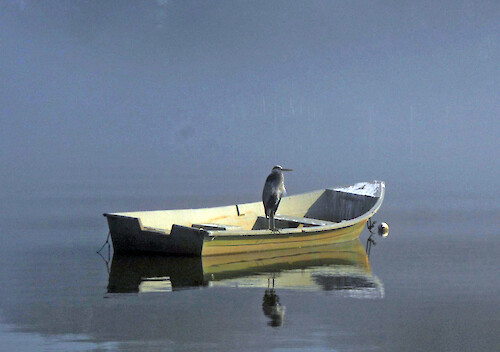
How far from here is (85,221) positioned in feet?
72.2

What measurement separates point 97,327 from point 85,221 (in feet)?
40.6

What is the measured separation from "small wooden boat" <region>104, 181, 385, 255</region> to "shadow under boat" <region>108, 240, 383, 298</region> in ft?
0.66

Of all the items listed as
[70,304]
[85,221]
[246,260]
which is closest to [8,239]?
[85,221]

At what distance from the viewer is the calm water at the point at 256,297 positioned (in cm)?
950

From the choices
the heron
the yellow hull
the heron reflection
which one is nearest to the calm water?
the heron reflection

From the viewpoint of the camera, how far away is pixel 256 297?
12.0 metres

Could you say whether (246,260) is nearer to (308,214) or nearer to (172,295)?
(172,295)

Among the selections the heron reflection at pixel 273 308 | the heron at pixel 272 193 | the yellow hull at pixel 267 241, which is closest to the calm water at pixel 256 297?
the heron reflection at pixel 273 308

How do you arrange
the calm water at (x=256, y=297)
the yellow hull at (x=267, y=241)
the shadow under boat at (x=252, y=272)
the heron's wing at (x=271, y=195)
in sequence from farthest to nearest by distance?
1. the heron's wing at (x=271, y=195)
2. the yellow hull at (x=267, y=241)
3. the shadow under boat at (x=252, y=272)
4. the calm water at (x=256, y=297)

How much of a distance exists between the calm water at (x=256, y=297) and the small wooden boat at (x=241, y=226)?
12.2 inches

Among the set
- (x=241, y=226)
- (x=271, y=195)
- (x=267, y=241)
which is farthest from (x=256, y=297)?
(x=241, y=226)

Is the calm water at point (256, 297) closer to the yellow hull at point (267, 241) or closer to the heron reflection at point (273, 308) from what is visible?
the heron reflection at point (273, 308)

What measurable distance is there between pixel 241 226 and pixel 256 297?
6.00 metres

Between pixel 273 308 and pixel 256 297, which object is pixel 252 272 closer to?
pixel 256 297
